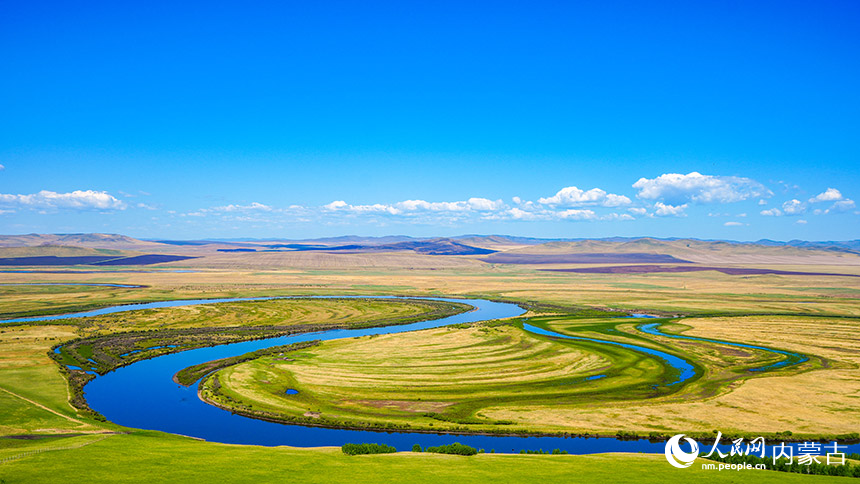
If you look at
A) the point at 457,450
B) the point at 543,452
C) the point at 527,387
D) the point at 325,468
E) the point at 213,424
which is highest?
the point at 325,468

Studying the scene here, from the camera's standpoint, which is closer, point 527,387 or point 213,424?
point 213,424

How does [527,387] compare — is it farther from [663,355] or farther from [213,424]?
[213,424]

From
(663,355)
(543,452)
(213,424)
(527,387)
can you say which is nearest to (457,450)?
(543,452)

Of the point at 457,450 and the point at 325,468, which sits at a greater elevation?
the point at 325,468

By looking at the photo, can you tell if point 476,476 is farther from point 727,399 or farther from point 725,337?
point 725,337

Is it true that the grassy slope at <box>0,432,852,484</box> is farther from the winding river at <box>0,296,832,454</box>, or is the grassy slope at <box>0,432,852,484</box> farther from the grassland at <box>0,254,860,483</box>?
the winding river at <box>0,296,832,454</box>

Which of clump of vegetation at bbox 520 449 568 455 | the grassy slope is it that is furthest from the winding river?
the grassy slope
